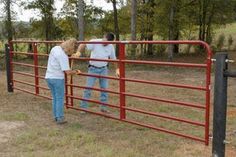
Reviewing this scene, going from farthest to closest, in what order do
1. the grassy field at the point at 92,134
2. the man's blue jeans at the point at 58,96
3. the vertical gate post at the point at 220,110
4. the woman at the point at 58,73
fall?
the man's blue jeans at the point at 58,96 < the woman at the point at 58,73 < the grassy field at the point at 92,134 < the vertical gate post at the point at 220,110

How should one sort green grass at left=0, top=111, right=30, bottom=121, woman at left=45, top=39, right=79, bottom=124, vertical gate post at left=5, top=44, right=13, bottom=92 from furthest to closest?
vertical gate post at left=5, top=44, right=13, bottom=92 < green grass at left=0, top=111, right=30, bottom=121 < woman at left=45, top=39, right=79, bottom=124

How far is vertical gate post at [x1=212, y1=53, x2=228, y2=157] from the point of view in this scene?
4.71m

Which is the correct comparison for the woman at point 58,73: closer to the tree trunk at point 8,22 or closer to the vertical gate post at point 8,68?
the vertical gate post at point 8,68

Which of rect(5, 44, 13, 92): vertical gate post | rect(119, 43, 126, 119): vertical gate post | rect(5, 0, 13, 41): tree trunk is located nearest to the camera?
rect(119, 43, 126, 119): vertical gate post

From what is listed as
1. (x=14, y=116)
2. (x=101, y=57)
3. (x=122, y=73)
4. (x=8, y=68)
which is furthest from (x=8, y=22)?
(x=122, y=73)

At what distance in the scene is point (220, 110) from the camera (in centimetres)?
473

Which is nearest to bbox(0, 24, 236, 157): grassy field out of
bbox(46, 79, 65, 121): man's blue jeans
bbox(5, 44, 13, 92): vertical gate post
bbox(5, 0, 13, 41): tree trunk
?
bbox(46, 79, 65, 121): man's blue jeans

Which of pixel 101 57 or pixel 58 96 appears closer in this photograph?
pixel 58 96

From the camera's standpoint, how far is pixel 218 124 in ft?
15.5

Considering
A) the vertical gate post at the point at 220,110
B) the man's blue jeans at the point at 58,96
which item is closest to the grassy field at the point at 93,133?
the man's blue jeans at the point at 58,96

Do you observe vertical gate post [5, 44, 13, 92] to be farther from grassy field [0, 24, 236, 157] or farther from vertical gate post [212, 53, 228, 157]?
vertical gate post [212, 53, 228, 157]

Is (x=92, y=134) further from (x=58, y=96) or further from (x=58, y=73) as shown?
(x=58, y=73)

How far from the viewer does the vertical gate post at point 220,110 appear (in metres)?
4.71

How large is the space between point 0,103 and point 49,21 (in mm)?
17483
